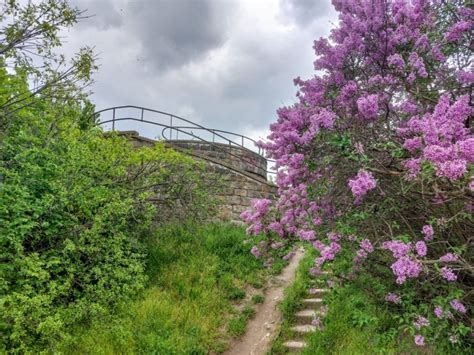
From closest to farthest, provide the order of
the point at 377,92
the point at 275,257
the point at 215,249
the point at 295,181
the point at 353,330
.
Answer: the point at 377,92 < the point at 295,181 < the point at 353,330 < the point at 275,257 < the point at 215,249

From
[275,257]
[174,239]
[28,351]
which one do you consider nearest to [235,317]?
[275,257]

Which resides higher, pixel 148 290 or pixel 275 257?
pixel 275 257

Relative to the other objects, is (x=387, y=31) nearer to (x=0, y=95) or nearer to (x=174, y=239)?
(x=0, y=95)

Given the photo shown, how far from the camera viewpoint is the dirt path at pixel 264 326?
20.8ft

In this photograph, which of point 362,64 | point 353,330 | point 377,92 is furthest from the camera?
point 353,330

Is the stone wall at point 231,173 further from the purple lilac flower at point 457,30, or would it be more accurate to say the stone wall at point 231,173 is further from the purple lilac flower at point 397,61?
the purple lilac flower at point 457,30

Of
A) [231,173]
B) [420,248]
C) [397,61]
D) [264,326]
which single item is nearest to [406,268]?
[420,248]

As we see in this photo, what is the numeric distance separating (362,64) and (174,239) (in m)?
5.98

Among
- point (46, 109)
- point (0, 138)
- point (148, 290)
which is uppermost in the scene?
point (46, 109)

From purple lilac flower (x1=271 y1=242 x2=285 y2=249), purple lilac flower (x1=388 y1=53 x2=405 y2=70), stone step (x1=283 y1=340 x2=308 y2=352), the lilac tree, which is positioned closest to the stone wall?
purple lilac flower (x1=271 y1=242 x2=285 y2=249)

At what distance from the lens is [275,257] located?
6.25 metres

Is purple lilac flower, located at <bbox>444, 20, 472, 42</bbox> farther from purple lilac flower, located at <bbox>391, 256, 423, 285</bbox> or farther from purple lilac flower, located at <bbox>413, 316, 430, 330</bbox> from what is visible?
purple lilac flower, located at <bbox>413, 316, 430, 330</bbox>

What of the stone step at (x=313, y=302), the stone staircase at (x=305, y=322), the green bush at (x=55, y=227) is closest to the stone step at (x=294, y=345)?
the stone staircase at (x=305, y=322)

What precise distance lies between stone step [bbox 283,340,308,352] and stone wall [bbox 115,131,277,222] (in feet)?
15.4
